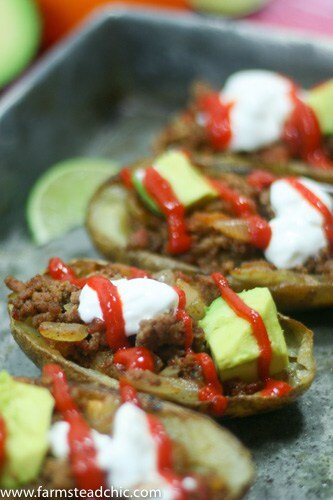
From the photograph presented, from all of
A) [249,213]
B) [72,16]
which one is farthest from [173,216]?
[72,16]

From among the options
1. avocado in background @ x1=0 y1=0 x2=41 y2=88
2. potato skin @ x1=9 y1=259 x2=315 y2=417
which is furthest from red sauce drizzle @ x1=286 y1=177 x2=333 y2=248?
avocado in background @ x1=0 y1=0 x2=41 y2=88

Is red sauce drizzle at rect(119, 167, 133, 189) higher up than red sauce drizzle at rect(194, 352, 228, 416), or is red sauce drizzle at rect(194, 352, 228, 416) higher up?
red sauce drizzle at rect(119, 167, 133, 189)

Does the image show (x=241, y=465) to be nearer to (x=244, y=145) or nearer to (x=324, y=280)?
(x=324, y=280)

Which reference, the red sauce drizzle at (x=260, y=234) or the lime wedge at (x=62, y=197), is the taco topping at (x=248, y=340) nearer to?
the red sauce drizzle at (x=260, y=234)

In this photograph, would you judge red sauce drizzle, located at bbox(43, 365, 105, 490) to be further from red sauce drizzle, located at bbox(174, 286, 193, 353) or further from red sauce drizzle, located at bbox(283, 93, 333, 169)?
red sauce drizzle, located at bbox(283, 93, 333, 169)

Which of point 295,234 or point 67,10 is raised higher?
point 67,10

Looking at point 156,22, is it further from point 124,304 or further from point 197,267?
point 124,304

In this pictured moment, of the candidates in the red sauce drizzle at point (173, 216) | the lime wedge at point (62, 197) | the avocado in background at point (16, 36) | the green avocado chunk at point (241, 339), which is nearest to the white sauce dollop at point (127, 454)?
the green avocado chunk at point (241, 339)
